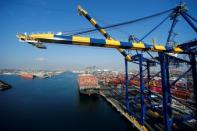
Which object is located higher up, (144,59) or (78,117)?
(144,59)

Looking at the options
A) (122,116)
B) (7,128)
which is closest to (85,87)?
(122,116)

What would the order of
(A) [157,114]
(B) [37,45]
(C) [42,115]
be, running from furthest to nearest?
(C) [42,115], (A) [157,114], (B) [37,45]

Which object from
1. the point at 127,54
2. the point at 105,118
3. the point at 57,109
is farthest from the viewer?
the point at 57,109

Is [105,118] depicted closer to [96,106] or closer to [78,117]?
[78,117]

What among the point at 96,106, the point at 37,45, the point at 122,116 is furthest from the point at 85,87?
the point at 37,45

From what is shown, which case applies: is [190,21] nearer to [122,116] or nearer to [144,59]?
[144,59]

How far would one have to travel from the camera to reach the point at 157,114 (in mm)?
22984

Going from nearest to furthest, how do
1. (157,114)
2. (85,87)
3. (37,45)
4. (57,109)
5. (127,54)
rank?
(37,45), (157,114), (127,54), (57,109), (85,87)

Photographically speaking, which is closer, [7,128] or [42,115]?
[7,128]

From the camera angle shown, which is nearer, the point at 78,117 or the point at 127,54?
the point at 127,54

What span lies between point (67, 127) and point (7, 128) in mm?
9361

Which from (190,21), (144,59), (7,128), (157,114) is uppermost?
(190,21)

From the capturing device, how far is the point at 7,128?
23.7 meters

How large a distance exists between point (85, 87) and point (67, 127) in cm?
2142
